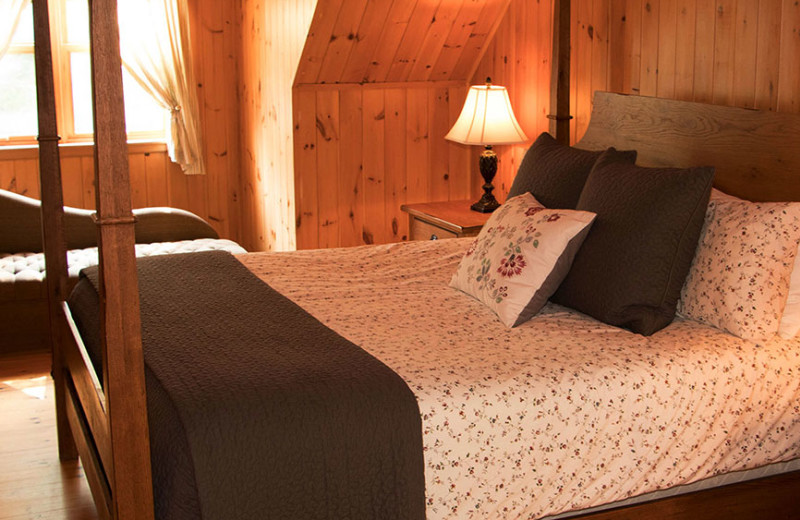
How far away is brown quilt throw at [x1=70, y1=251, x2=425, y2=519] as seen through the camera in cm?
177

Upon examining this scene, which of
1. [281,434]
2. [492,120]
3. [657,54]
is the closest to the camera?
[281,434]

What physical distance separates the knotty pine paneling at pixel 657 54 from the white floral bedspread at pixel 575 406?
2.99ft

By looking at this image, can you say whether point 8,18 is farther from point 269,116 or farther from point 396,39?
point 396,39

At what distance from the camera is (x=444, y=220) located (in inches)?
157

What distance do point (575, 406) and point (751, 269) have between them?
623mm

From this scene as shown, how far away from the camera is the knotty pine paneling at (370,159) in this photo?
4531 mm

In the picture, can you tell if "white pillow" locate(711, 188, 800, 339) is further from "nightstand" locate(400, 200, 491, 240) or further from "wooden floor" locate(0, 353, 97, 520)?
"wooden floor" locate(0, 353, 97, 520)

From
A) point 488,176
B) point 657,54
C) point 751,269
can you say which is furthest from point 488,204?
point 751,269

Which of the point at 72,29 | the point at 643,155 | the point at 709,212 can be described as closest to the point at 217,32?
the point at 72,29

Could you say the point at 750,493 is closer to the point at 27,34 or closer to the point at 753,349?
the point at 753,349

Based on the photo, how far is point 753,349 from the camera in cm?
226

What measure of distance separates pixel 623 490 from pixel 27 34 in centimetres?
419

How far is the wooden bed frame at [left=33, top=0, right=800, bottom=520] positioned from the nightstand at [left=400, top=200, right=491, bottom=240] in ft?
2.20

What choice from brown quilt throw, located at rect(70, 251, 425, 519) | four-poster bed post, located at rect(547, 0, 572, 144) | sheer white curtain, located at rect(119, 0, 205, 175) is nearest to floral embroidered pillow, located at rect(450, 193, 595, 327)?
brown quilt throw, located at rect(70, 251, 425, 519)
